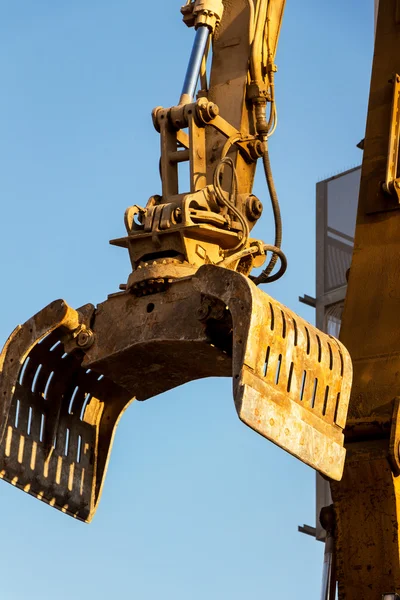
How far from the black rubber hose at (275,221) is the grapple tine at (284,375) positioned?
4.04 ft

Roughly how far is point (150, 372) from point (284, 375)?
1562 millimetres

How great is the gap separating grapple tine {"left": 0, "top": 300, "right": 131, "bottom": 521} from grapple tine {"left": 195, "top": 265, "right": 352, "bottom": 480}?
163 cm

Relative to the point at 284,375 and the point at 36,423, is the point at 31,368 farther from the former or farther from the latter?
the point at 284,375

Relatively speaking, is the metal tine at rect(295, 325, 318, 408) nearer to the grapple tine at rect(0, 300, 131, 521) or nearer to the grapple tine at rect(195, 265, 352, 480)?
the grapple tine at rect(195, 265, 352, 480)

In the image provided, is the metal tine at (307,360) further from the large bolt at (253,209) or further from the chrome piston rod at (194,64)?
the chrome piston rod at (194,64)

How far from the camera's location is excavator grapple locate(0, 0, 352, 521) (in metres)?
11.5

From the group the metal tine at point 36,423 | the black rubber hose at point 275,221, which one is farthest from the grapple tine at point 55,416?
the black rubber hose at point 275,221

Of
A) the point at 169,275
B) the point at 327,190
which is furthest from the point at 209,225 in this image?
the point at 327,190

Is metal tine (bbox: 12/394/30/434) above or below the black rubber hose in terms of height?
below

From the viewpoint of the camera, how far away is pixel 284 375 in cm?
1148

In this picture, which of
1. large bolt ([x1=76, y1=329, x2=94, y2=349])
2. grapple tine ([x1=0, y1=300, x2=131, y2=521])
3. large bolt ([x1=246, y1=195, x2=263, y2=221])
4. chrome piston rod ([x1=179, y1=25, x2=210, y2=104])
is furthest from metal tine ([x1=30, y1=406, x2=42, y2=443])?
chrome piston rod ([x1=179, y1=25, x2=210, y2=104])

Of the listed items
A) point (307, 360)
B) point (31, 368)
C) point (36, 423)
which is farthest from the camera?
point (36, 423)

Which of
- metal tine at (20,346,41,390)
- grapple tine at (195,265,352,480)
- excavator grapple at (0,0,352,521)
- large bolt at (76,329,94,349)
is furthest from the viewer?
metal tine at (20,346,41,390)

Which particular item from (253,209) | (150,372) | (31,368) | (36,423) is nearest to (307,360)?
(150,372)
